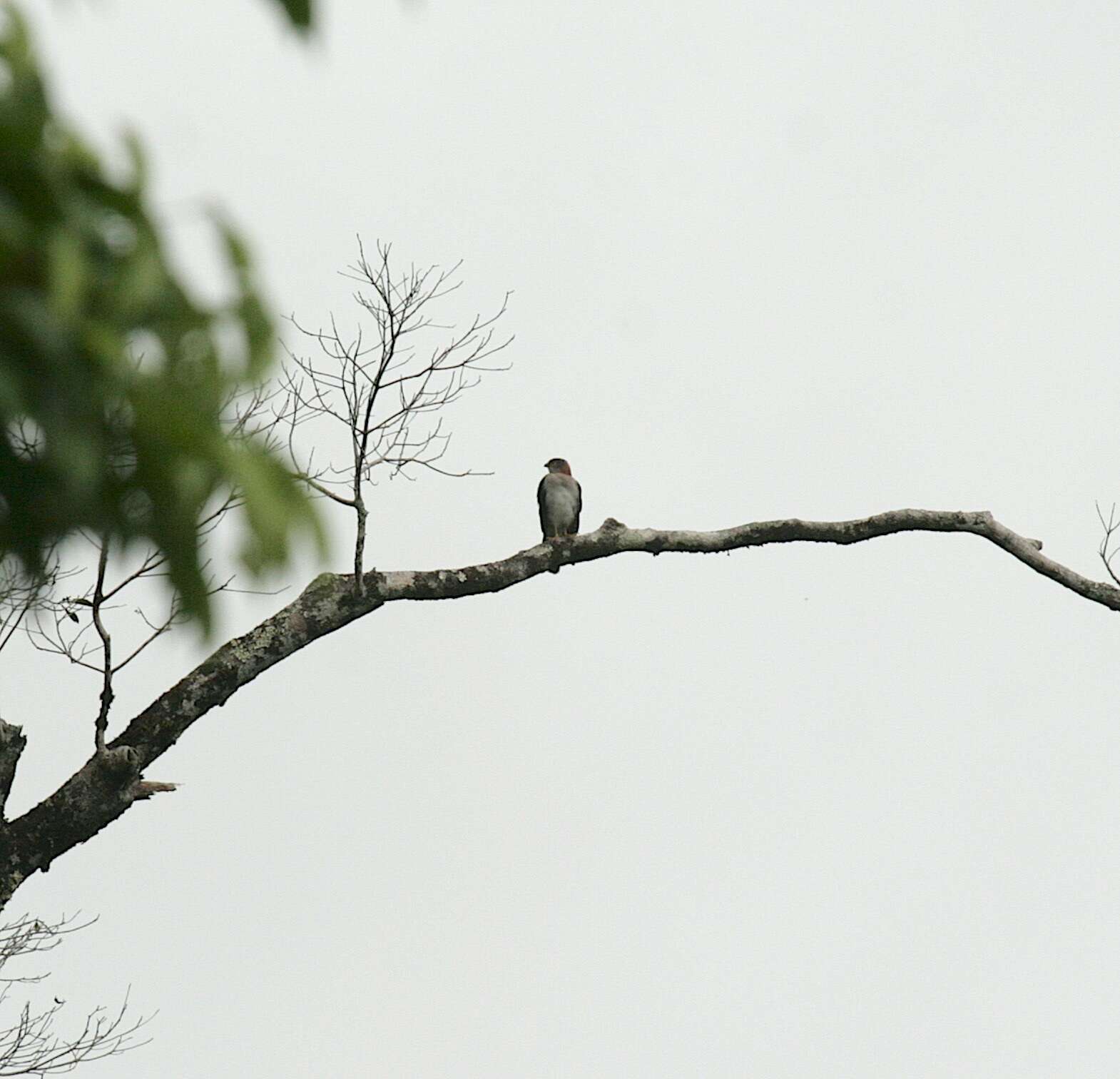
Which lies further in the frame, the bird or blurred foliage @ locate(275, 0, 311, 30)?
the bird

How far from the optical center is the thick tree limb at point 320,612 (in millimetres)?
5355

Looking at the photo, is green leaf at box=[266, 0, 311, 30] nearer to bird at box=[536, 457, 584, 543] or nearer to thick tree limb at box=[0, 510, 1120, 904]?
thick tree limb at box=[0, 510, 1120, 904]

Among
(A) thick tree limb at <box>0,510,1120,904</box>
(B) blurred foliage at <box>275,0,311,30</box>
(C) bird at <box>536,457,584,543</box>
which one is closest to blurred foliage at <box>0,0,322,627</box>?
(B) blurred foliage at <box>275,0,311,30</box>

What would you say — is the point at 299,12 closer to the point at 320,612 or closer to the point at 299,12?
the point at 299,12

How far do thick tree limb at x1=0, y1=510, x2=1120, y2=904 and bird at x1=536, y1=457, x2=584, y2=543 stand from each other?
4258 millimetres

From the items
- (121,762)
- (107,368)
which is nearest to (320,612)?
(121,762)

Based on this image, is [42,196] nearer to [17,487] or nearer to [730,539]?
[17,487]

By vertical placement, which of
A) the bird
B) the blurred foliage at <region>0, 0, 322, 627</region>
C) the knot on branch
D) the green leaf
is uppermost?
the bird

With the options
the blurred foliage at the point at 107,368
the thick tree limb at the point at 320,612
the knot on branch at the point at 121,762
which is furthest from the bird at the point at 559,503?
A: the blurred foliage at the point at 107,368

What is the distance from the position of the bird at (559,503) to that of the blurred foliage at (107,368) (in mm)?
9076

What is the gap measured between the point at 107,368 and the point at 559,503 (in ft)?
30.3

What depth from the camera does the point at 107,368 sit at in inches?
43.1

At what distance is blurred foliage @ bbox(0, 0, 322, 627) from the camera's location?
3.54ft

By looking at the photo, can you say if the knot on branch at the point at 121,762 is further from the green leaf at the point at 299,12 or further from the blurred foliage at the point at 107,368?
the green leaf at the point at 299,12
